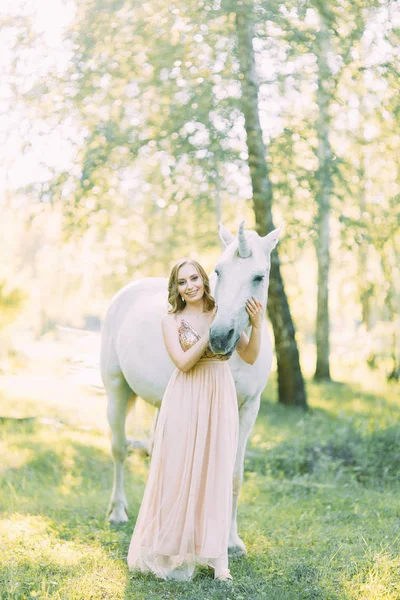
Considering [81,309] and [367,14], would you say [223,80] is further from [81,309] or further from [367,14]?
[81,309]

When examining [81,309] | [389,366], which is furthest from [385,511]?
[81,309]

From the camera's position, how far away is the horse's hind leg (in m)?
4.93

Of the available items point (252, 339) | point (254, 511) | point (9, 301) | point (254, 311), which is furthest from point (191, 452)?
point (9, 301)

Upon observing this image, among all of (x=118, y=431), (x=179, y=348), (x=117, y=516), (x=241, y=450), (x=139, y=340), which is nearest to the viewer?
(x=179, y=348)

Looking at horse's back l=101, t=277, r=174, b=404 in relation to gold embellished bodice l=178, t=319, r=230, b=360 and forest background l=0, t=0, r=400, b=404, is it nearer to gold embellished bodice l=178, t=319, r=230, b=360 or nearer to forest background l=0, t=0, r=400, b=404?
gold embellished bodice l=178, t=319, r=230, b=360

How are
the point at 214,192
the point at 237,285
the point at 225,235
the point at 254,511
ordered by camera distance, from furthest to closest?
the point at 214,192 < the point at 254,511 < the point at 225,235 < the point at 237,285

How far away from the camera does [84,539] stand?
4.42 meters

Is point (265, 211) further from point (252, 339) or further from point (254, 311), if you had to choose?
point (254, 311)

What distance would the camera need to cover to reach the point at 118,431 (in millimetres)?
5012

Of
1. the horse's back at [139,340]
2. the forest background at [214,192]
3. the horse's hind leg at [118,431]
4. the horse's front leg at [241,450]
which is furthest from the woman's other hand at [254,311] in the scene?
the horse's hind leg at [118,431]

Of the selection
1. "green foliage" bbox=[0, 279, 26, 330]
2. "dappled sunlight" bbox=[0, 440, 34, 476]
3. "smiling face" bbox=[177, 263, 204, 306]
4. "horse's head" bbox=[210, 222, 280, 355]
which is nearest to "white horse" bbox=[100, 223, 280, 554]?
"horse's head" bbox=[210, 222, 280, 355]

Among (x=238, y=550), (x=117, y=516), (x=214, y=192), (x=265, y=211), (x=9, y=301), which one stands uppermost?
(x=214, y=192)

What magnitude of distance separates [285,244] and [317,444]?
110 inches

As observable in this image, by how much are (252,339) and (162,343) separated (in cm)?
95
